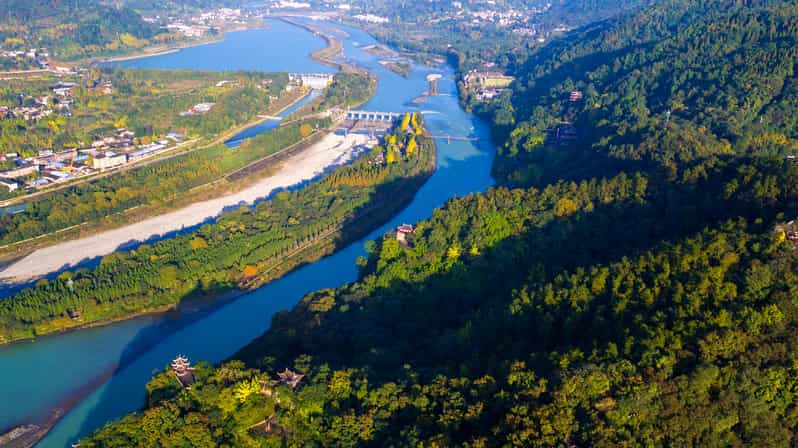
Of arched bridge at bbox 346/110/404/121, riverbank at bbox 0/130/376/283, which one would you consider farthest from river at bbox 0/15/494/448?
arched bridge at bbox 346/110/404/121

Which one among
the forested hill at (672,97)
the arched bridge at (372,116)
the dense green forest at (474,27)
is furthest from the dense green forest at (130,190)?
the dense green forest at (474,27)

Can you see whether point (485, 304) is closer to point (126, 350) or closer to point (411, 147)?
point (126, 350)

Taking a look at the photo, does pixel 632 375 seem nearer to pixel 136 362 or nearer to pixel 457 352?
pixel 457 352

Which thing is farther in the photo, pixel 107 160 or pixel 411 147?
pixel 411 147

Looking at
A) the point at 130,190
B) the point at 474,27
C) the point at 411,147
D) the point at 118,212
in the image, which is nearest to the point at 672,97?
the point at 411,147

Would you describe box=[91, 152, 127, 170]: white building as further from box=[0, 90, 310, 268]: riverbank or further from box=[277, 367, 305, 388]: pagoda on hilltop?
box=[277, 367, 305, 388]: pagoda on hilltop

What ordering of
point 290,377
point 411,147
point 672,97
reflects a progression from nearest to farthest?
point 290,377 → point 672,97 → point 411,147

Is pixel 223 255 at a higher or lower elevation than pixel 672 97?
lower

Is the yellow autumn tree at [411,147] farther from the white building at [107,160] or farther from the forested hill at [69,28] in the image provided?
the forested hill at [69,28]
